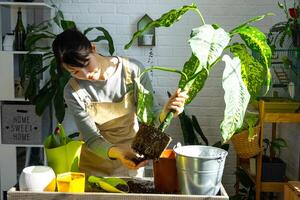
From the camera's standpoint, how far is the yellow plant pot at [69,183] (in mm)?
1079

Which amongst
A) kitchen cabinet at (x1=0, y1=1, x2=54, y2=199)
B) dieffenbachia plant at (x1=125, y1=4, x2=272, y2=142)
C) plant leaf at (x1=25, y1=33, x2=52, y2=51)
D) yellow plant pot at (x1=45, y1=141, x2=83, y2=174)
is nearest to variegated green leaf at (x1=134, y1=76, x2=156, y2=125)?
dieffenbachia plant at (x1=125, y1=4, x2=272, y2=142)

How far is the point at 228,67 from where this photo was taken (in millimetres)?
999

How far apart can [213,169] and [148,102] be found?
1.16 ft

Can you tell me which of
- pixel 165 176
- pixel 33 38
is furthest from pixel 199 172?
pixel 33 38

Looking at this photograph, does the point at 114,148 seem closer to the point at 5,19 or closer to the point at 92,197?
the point at 92,197

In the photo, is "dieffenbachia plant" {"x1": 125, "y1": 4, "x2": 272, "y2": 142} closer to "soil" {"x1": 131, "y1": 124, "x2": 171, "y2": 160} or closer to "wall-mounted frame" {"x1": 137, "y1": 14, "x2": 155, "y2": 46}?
"soil" {"x1": 131, "y1": 124, "x2": 171, "y2": 160}

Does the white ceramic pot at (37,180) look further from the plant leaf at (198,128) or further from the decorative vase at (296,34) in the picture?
the plant leaf at (198,128)

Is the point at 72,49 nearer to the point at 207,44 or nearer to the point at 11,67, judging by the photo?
the point at 207,44

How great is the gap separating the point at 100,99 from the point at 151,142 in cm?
66

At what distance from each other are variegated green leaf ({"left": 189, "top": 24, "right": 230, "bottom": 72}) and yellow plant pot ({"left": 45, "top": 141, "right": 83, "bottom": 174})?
20.6 inches

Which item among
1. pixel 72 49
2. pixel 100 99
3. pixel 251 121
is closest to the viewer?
pixel 72 49

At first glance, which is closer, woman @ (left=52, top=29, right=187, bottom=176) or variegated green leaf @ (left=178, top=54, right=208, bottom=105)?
variegated green leaf @ (left=178, top=54, right=208, bottom=105)

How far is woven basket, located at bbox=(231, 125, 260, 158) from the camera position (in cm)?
265

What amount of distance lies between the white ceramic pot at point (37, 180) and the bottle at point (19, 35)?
7.47 ft
